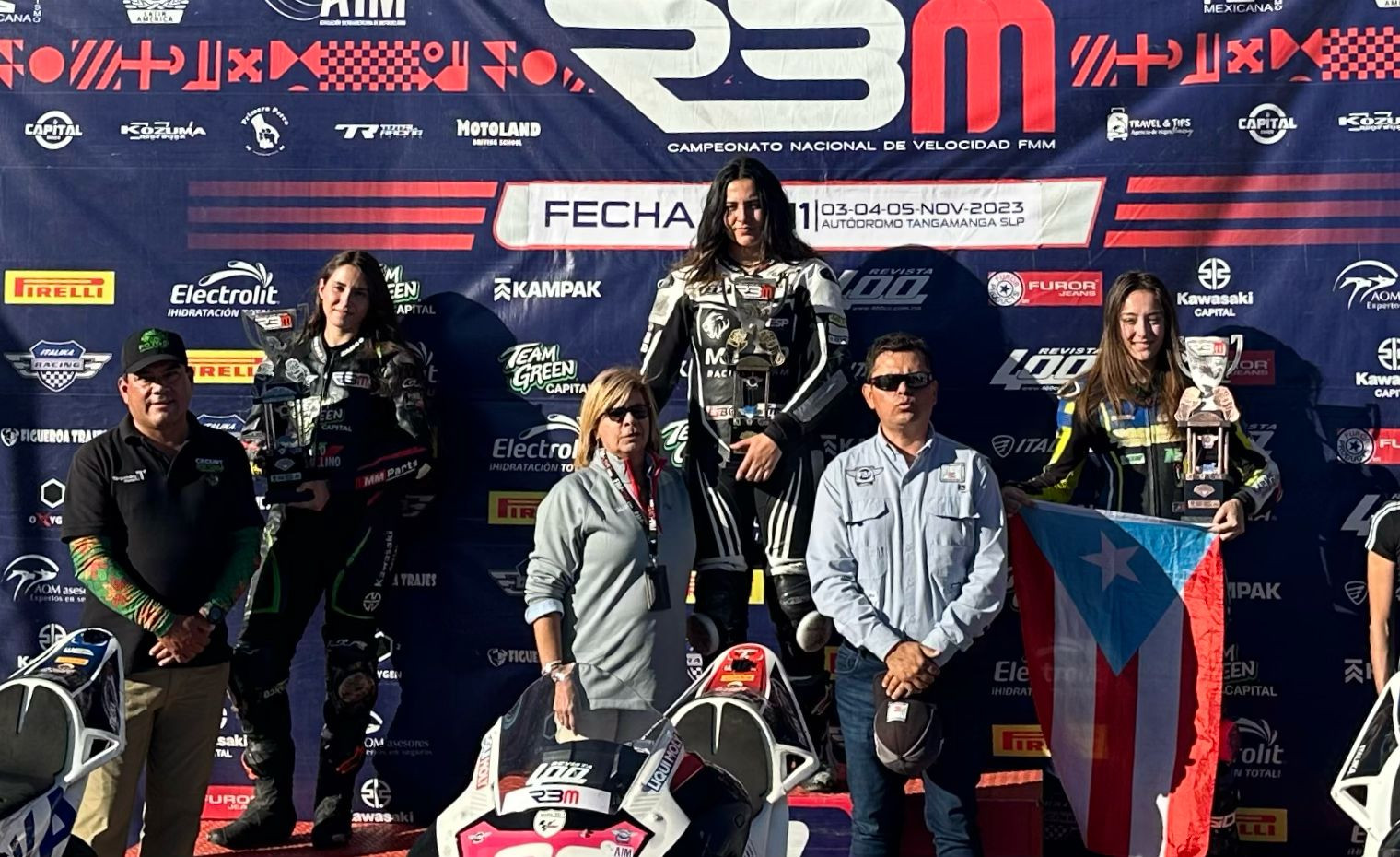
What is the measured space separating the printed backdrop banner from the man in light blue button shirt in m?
1.20

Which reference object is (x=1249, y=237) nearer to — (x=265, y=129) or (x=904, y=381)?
(x=904, y=381)

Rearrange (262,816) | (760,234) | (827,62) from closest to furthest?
(760,234) → (262,816) → (827,62)

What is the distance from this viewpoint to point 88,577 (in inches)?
169

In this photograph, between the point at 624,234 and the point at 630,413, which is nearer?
the point at 630,413

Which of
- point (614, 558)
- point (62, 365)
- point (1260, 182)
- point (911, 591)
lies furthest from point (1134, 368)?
point (62, 365)

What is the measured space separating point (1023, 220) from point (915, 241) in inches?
16.6

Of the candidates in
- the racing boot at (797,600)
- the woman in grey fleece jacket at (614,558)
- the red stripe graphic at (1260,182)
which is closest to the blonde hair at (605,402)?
the woman in grey fleece jacket at (614,558)

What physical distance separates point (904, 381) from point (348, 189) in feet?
8.75

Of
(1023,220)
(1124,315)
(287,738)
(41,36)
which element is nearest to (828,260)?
(1023,220)

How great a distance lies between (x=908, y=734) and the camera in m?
4.08

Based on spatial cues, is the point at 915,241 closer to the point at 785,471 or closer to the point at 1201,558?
the point at 785,471

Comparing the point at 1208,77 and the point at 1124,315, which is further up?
the point at 1208,77

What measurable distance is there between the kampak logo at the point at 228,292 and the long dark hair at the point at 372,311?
18.1 inches

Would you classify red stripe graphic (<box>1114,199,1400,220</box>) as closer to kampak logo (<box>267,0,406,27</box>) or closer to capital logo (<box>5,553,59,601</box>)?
kampak logo (<box>267,0,406,27</box>)
